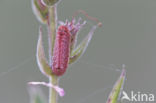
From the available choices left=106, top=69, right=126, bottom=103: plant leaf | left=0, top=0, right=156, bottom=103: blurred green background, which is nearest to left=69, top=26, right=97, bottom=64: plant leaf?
left=106, top=69, right=126, bottom=103: plant leaf

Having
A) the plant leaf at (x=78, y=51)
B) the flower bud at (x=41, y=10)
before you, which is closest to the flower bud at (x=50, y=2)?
the flower bud at (x=41, y=10)

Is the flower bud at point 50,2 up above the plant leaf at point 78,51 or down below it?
above

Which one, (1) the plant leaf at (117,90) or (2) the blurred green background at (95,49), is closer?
(1) the plant leaf at (117,90)

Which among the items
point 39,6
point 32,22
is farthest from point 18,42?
point 39,6

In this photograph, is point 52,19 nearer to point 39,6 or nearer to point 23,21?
point 39,6

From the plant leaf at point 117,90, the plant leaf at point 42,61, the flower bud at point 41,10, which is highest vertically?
the flower bud at point 41,10

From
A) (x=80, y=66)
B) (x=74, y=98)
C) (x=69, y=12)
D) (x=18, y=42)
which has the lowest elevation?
(x=74, y=98)

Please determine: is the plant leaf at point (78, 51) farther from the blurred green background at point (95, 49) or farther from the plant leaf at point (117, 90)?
the blurred green background at point (95, 49)
